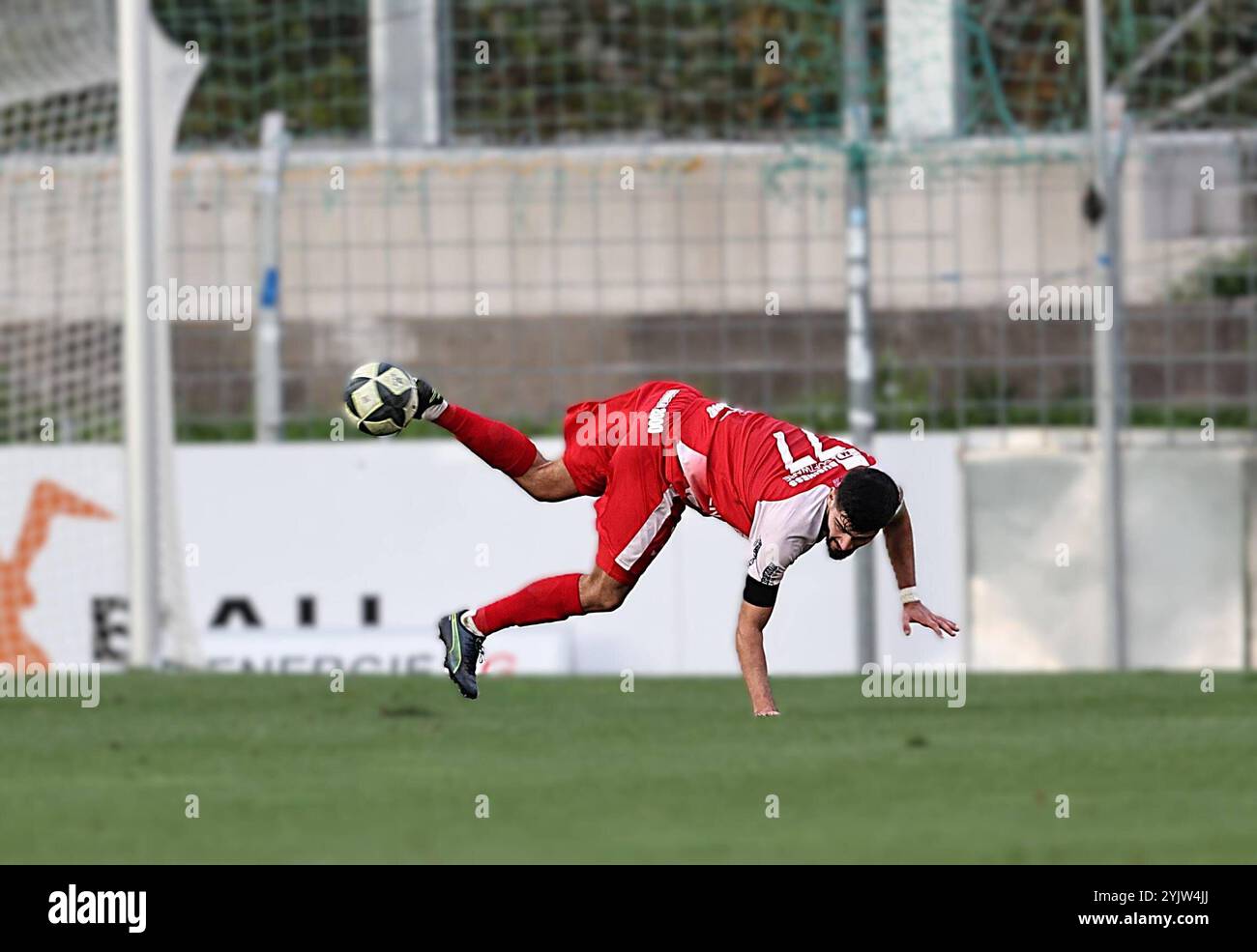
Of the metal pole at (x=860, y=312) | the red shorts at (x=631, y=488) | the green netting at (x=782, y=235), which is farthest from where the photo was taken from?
the green netting at (x=782, y=235)

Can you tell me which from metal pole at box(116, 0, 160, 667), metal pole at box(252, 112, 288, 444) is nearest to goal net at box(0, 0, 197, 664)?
metal pole at box(116, 0, 160, 667)

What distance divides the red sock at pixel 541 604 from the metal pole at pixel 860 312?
348cm

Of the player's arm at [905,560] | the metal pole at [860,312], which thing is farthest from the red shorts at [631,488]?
the metal pole at [860,312]

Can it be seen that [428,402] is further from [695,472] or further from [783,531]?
[783,531]

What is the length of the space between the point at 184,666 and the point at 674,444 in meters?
4.17

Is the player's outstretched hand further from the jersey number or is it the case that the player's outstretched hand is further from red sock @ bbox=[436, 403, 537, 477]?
red sock @ bbox=[436, 403, 537, 477]

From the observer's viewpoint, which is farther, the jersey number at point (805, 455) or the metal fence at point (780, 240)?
the metal fence at point (780, 240)

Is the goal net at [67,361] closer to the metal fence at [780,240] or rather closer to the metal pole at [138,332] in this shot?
the metal pole at [138,332]

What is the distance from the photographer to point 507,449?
8.45 metres

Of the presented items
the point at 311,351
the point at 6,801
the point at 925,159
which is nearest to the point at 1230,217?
the point at 925,159

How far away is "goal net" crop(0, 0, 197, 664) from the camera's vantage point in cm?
1203

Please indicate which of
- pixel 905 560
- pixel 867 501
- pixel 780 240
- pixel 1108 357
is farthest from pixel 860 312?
pixel 867 501

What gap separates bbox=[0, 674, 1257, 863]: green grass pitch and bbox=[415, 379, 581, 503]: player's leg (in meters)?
0.90

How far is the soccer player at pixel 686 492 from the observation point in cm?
759
